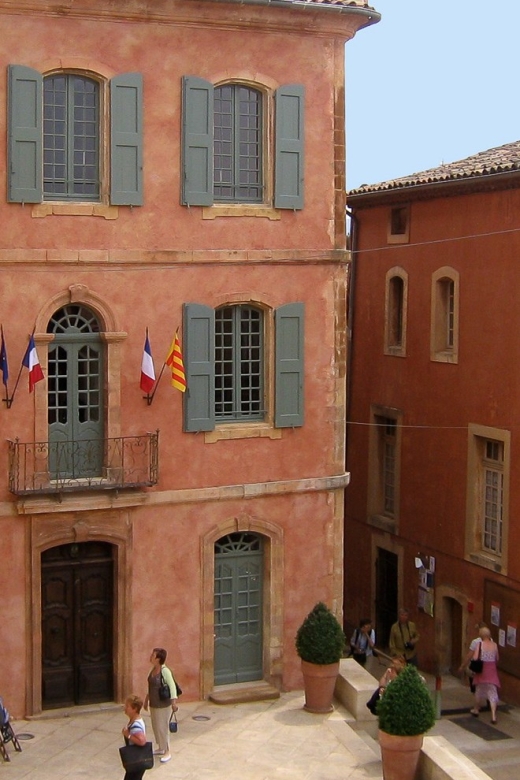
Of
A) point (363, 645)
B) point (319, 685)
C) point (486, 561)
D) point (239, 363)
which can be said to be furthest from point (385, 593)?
point (239, 363)

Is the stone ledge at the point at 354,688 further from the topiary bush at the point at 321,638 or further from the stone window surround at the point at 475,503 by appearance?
the stone window surround at the point at 475,503

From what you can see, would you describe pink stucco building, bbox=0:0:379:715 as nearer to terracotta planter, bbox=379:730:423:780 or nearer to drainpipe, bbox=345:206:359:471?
terracotta planter, bbox=379:730:423:780

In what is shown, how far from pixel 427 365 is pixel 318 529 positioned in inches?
258

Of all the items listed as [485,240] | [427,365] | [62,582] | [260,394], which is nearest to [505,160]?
[485,240]

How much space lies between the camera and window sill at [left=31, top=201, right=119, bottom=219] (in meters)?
19.7

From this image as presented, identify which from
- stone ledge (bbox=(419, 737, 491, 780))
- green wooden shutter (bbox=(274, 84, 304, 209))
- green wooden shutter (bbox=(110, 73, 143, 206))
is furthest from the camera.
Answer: green wooden shutter (bbox=(274, 84, 304, 209))

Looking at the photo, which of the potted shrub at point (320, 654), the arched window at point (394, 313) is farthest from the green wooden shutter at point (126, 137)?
the arched window at point (394, 313)

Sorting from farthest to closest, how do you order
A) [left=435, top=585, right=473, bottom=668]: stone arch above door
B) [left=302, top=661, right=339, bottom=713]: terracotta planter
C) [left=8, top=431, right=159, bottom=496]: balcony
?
[left=435, top=585, right=473, bottom=668]: stone arch above door < [left=302, top=661, right=339, bottom=713]: terracotta planter < [left=8, top=431, right=159, bottom=496]: balcony

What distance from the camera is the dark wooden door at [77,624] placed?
20391mm

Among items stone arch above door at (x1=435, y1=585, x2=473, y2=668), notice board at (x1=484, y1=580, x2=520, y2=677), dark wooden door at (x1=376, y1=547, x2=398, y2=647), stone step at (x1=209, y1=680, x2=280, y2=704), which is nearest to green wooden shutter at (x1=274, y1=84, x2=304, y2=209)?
stone step at (x1=209, y1=680, x2=280, y2=704)

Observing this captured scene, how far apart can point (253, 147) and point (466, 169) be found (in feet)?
19.5

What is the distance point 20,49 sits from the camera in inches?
763

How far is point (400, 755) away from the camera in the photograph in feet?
57.9

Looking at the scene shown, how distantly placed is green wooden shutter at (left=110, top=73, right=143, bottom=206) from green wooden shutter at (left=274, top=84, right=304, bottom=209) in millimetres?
2195
